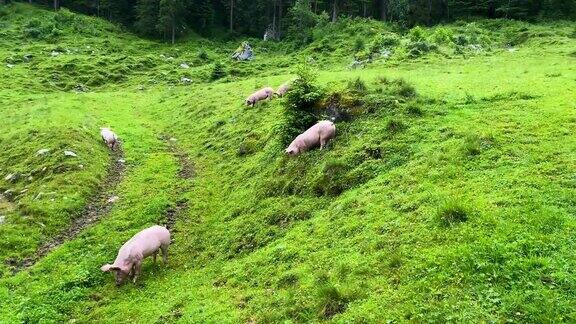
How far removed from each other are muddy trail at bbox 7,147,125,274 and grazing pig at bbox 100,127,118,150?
2.27m

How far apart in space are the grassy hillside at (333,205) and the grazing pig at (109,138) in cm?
85

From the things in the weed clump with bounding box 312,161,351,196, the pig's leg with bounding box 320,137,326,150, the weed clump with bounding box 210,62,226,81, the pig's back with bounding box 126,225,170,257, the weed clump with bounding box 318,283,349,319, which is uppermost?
the weed clump with bounding box 210,62,226,81

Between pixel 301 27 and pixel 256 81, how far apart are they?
1204 inches

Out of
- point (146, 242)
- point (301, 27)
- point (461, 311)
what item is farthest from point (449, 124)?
point (301, 27)

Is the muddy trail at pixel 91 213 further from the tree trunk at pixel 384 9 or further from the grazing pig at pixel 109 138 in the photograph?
the tree trunk at pixel 384 9

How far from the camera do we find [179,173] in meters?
27.0

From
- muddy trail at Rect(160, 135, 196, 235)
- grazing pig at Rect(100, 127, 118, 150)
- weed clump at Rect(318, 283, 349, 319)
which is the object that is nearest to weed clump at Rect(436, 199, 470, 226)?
weed clump at Rect(318, 283, 349, 319)

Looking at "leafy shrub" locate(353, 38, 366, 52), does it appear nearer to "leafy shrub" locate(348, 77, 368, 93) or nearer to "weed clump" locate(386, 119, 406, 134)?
"leafy shrub" locate(348, 77, 368, 93)

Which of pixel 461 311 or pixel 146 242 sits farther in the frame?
pixel 146 242

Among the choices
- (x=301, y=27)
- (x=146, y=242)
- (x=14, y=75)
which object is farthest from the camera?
(x=301, y=27)

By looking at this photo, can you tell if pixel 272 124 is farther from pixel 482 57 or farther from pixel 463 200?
pixel 482 57

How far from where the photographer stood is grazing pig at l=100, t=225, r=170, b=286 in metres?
16.7

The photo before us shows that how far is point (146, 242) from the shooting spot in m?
17.4

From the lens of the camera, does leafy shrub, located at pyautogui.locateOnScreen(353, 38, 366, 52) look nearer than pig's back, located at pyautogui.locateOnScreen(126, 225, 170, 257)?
No
